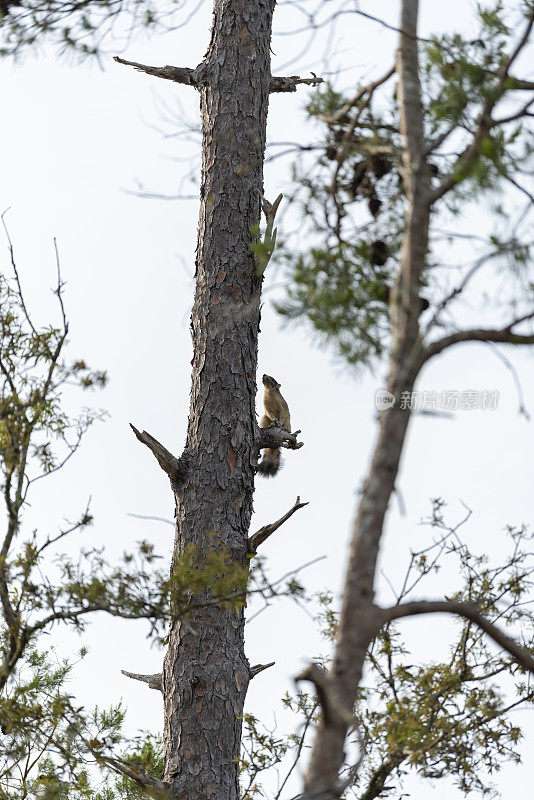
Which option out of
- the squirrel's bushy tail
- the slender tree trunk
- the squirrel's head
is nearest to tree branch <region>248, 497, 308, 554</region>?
the slender tree trunk

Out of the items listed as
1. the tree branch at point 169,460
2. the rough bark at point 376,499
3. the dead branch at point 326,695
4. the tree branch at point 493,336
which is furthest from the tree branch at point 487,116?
the tree branch at point 169,460

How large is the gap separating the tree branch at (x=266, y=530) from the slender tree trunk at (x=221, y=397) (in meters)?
0.08

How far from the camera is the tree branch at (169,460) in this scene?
4.14m

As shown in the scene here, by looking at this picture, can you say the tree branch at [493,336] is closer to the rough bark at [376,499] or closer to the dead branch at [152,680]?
the rough bark at [376,499]

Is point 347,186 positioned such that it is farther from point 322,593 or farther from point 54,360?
point 322,593

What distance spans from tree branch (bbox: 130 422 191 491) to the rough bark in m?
1.65

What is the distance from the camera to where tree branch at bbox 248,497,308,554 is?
167 inches

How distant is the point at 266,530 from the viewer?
4.27 metres

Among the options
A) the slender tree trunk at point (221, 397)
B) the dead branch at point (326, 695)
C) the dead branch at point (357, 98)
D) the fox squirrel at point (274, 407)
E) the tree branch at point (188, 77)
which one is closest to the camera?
the dead branch at point (326, 695)

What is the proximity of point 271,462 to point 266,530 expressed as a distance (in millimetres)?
1288

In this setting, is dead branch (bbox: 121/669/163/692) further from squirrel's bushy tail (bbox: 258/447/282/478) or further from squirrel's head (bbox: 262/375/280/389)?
squirrel's head (bbox: 262/375/280/389)

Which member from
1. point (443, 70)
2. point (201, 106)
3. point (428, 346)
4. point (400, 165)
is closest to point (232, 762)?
point (428, 346)

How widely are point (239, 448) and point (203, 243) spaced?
3.24ft

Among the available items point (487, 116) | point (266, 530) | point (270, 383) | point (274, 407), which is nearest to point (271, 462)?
point (274, 407)
